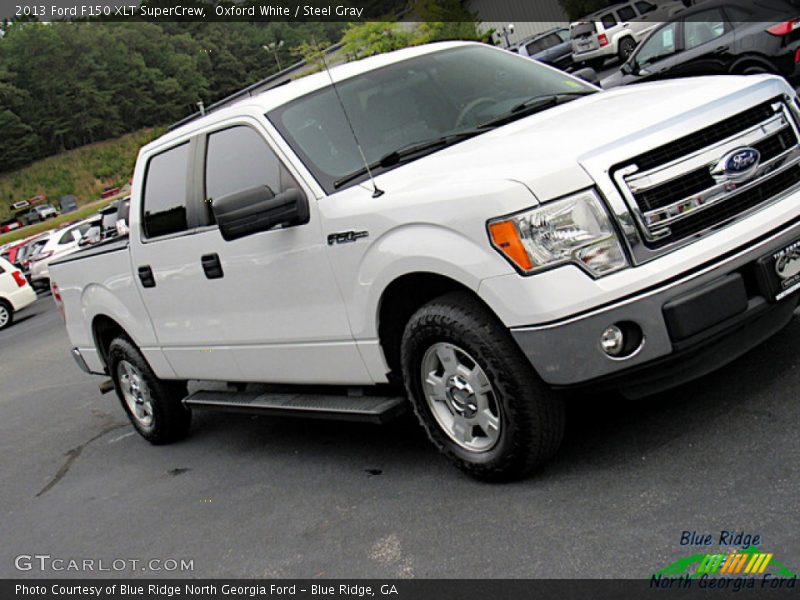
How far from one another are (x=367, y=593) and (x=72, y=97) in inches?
5374

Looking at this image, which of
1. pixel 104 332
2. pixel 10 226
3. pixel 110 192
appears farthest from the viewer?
pixel 110 192

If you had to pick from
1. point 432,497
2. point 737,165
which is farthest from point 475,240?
point 432,497

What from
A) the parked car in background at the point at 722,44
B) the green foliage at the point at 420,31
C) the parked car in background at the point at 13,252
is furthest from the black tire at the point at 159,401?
the green foliage at the point at 420,31

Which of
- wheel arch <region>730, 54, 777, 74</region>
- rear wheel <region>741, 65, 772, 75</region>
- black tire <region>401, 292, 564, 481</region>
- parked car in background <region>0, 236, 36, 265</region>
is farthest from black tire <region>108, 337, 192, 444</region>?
parked car in background <region>0, 236, 36, 265</region>

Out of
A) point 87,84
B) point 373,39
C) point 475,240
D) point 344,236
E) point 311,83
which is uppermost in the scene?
point 87,84

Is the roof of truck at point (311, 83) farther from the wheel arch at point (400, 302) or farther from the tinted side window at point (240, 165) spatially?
the wheel arch at point (400, 302)

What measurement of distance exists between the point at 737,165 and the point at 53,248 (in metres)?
27.0

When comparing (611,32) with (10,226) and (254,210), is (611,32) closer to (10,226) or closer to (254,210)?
(254,210)

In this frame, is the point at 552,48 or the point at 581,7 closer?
the point at 552,48

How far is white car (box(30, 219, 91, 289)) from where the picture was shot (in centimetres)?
2828

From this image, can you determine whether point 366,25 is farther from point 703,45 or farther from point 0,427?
point 0,427

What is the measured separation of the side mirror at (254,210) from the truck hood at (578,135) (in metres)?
0.47

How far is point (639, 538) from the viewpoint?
3.72 m
